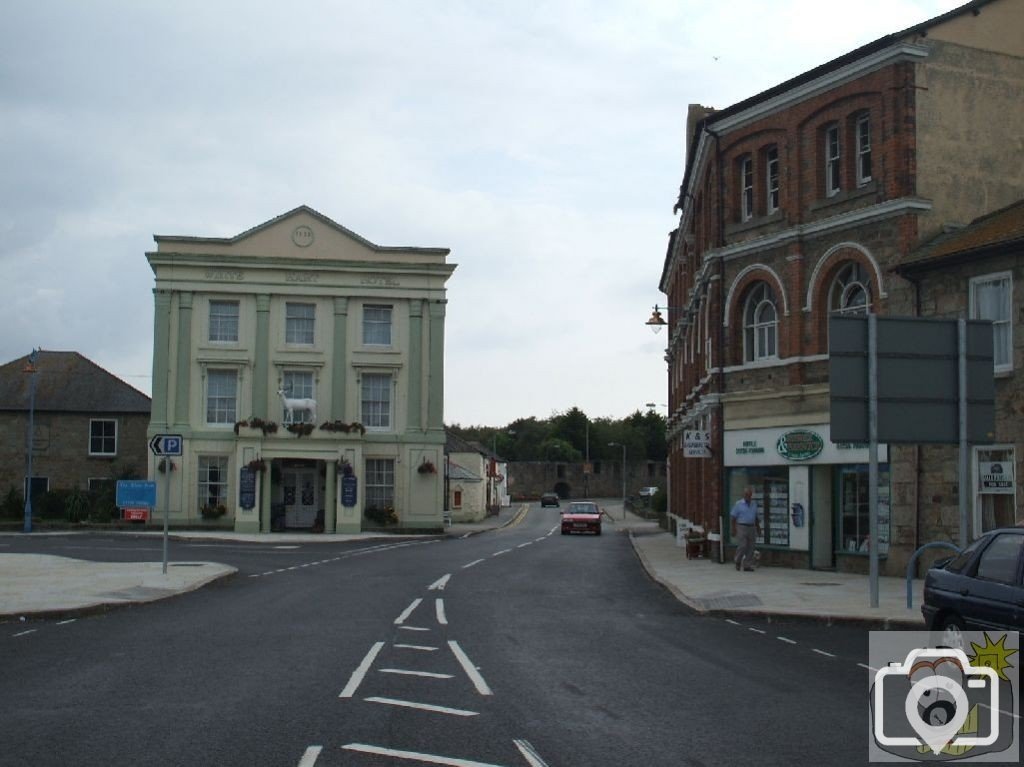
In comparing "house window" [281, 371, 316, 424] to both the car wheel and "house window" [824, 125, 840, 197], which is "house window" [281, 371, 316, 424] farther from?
the car wheel

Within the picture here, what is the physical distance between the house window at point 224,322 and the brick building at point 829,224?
2513 cm

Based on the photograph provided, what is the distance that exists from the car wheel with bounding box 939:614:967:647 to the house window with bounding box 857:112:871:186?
15.1 m

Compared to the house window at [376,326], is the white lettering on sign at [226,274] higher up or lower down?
higher up

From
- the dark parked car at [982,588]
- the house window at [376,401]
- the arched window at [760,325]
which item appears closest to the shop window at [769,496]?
the arched window at [760,325]

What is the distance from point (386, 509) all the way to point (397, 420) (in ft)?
12.8

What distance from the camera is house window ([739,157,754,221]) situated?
29.6 meters

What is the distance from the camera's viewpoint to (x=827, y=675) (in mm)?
12250

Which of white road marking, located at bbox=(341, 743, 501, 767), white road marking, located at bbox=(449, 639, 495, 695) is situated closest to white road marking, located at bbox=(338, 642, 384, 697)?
white road marking, located at bbox=(449, 639, 495, 695)

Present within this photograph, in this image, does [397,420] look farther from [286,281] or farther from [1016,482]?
[1016,482]

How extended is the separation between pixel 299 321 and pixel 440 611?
33.7 m

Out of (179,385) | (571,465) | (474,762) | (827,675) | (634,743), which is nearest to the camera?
(474,762)

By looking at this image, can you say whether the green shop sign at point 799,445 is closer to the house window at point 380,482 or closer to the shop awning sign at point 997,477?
the shop awning sign at point 997,477

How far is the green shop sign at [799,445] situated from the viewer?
26.6 m

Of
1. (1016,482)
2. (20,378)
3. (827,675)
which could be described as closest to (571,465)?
(20,378)
